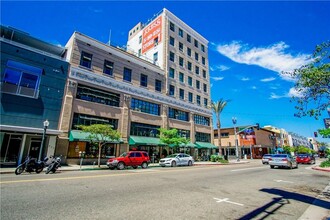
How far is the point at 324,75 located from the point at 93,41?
25203mm

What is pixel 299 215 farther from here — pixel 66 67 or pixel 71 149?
pixel 66 67

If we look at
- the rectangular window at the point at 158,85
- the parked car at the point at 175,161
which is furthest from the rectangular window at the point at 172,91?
→ the parked car at the point at 175,161

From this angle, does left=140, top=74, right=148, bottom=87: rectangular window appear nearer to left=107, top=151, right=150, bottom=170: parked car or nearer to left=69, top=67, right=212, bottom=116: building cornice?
left=69, top=67, right=212, bottom=116: building cornice

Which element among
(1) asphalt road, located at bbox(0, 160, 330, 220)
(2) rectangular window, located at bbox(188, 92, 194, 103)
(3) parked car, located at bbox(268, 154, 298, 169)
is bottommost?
(1) asphalt road, located at bbox(0, 160, 330, 220)

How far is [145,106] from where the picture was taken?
98.6ft

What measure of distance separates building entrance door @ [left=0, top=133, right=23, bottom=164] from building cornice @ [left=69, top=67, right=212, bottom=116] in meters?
8.52

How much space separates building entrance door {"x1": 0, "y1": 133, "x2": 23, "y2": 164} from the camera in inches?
693

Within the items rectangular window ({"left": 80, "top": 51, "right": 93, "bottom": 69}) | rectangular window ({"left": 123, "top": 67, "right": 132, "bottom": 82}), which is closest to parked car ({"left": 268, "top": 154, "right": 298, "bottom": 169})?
rectangular window ({"left": 123, "top": 67, "right": 132, "bottom": 82})

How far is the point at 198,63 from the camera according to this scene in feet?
141

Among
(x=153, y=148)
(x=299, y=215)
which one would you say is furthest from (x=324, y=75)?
(x=153, y=148)

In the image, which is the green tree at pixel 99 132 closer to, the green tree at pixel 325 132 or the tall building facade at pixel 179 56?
the tall building facade at pixel 179 56

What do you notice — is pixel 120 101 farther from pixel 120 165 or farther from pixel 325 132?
pixel 325 132

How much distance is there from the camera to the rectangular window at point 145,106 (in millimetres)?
28561

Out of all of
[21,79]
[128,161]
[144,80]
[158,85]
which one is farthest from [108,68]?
[128,161]
